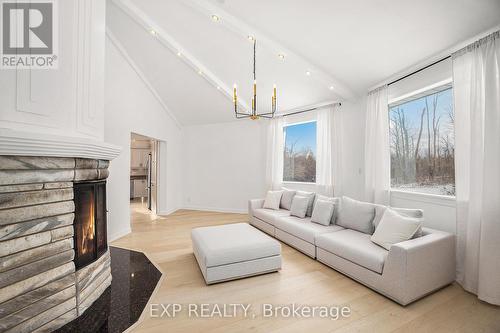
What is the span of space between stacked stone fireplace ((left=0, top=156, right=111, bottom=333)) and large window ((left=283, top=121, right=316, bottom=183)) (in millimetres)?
4415

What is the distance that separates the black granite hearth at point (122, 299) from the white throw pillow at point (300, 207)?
8.09 feet

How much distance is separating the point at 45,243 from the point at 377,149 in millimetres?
4176

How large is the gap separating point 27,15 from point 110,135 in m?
2.26

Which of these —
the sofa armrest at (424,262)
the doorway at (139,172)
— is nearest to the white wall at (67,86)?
the sofa armrest at (424,262)

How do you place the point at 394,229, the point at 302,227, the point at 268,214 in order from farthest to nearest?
the point at 268,214 → the point at 302,227 → the point at 394,229

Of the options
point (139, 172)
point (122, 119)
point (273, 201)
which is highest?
point (122, 119)

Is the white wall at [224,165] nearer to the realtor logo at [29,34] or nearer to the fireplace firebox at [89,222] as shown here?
the fireplace firebox at [89,222]

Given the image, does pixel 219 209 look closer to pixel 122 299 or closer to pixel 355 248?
pixel 122 299

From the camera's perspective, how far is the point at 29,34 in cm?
171

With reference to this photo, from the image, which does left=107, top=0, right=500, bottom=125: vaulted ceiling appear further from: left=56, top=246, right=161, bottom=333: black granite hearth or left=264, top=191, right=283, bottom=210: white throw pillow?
left=56, top=246, right=161, bottom=333: black granite hearth

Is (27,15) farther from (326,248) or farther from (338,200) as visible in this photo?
(338,200)

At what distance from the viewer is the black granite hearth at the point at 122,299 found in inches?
69.4

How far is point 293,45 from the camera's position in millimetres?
Result: 3287

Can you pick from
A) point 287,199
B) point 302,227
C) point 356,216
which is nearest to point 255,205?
point 287,199
